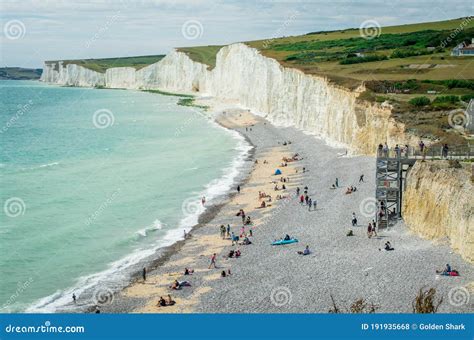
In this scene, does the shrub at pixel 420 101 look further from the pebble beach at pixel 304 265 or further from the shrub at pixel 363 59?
the shrub at pixel 363 59

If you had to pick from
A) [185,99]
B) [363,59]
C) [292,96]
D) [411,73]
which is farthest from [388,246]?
[185,99]

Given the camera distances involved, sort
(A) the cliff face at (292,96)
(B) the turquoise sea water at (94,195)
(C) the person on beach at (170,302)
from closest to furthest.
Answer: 1. (C) the person on beach at (170,302)
2. (B) the turquoise sea water at (94,195)
3. (A) the cliff face at (292,96)

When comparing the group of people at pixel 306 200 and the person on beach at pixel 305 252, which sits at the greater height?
the group of people at pixel 306 200

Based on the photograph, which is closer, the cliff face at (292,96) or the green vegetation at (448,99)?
the green vegetation at (448,99)

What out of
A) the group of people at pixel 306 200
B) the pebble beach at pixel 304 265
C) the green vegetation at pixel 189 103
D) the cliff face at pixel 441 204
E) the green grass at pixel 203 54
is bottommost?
the pebble beach at pixel 304 265

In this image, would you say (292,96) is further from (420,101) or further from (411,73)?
(420,101)

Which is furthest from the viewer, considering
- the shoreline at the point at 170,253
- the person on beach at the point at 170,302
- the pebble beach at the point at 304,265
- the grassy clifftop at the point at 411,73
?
the grassy clifftop at the point at 411,73

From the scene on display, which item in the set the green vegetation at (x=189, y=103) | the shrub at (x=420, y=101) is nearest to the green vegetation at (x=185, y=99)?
the green vegetation at (x=189, y=103)

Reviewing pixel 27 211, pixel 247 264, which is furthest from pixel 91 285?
pixel 27 211
